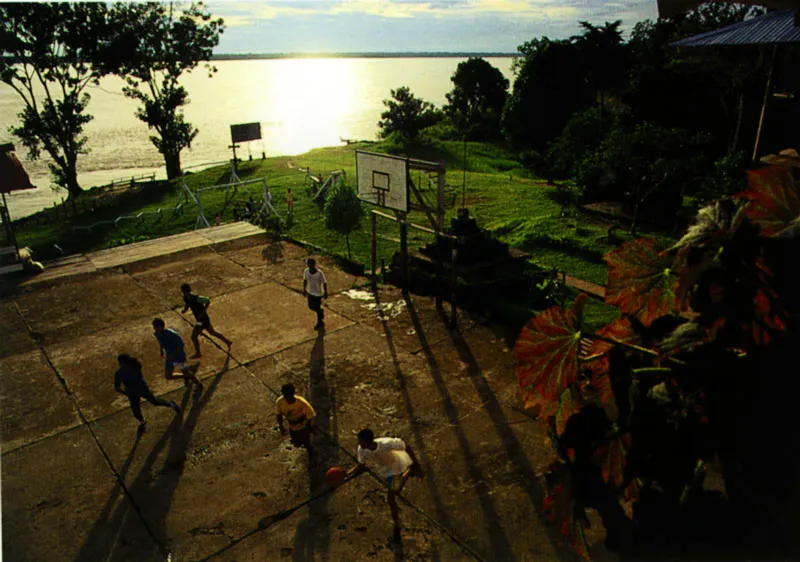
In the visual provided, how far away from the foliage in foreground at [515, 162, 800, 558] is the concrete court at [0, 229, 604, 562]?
14.7 ft

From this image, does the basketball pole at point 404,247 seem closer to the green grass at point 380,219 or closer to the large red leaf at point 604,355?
the green grass at point 380,219

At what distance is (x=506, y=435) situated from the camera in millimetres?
7703

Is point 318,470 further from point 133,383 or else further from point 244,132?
point 244,132

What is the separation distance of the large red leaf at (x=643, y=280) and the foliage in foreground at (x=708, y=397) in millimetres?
69

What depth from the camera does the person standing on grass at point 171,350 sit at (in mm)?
8711

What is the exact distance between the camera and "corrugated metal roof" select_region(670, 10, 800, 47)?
10922 millimetres

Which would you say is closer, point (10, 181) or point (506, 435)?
point (506, 435)

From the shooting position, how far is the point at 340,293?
13.4 meters

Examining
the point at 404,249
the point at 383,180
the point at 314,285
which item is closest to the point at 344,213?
the point at 383,180

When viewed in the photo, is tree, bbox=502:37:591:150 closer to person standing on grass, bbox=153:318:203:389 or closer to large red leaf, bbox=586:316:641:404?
person standing on grass, bbox=153:318:203:389

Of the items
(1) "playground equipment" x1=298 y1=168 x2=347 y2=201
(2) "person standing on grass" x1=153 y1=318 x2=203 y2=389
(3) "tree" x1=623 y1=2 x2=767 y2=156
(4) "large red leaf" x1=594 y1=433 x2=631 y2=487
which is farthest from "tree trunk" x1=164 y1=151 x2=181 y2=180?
(4) "large red leaf" x1=594 y1=433 x2=631 y2=487

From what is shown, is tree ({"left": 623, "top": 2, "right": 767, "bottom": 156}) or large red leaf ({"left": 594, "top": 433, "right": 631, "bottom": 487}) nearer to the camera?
large red leaf ({"left": 594, "top": 433, "right": 631, "bottom": 487})

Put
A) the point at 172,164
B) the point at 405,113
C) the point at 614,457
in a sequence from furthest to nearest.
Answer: the point at 405,113 → the point at 172,164 → the point at 614,457

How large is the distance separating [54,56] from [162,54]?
7.84m
